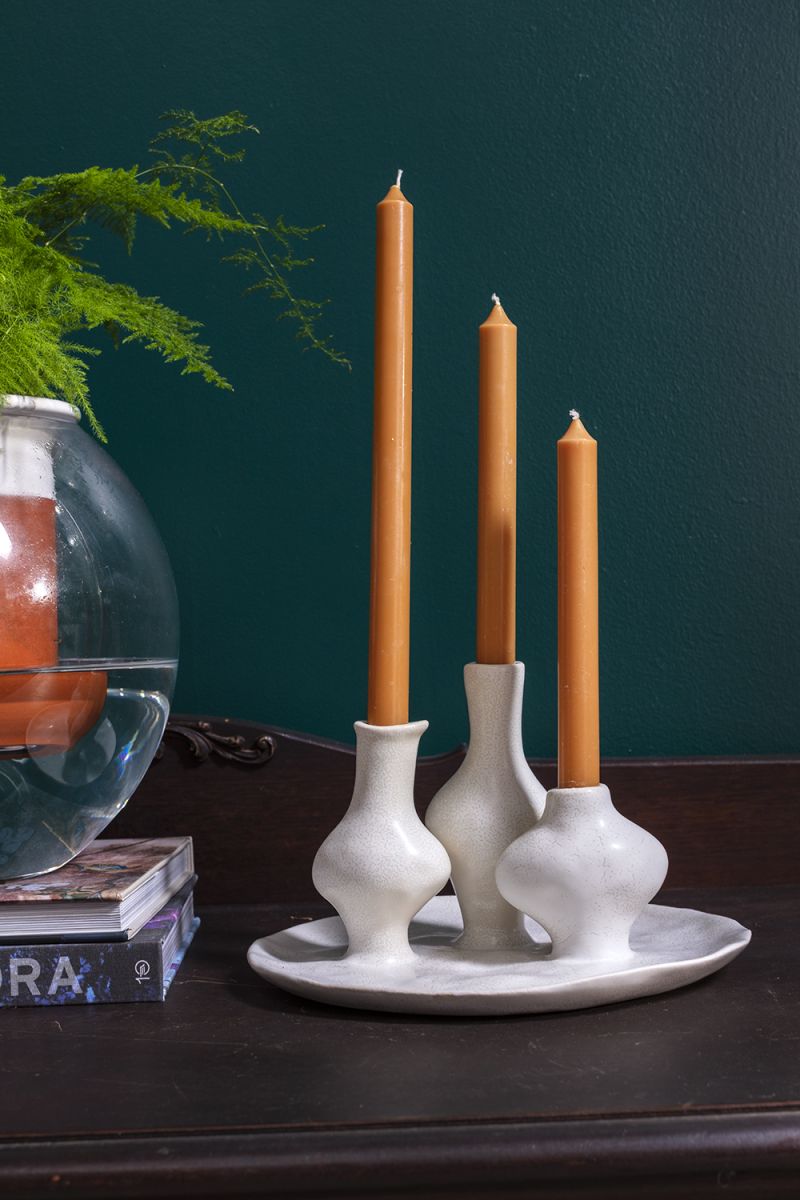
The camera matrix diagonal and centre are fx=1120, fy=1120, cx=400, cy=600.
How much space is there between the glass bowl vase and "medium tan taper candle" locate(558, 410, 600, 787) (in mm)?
224

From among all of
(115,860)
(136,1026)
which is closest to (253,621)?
(115,860)

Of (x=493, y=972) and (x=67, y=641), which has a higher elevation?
(x=67, y=641)

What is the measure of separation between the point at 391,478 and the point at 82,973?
11.3 inches

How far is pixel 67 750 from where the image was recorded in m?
0.56

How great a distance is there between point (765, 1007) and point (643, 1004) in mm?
56

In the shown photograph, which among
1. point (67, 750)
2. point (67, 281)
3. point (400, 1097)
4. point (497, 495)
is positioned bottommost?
point (400, 1097)

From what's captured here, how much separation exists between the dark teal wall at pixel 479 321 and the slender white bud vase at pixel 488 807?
0.86 feet

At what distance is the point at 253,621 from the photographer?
2.79 feet

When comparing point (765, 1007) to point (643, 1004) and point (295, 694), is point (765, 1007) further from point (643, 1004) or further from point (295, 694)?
point (295, 694)

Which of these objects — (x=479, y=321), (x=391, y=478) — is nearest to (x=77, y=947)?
(x=391, y=478)

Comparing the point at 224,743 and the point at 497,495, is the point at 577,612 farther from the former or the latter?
A: the point at 224,743

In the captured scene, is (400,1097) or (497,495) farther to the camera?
(497,495)

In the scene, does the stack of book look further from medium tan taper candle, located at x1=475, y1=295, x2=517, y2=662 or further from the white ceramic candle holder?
medium tan taper candle, located at x1=475, y1=295, x2=517, y2=662

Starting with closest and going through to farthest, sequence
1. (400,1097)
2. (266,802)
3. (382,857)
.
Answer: (400,1097), (382,857), (266,802)
